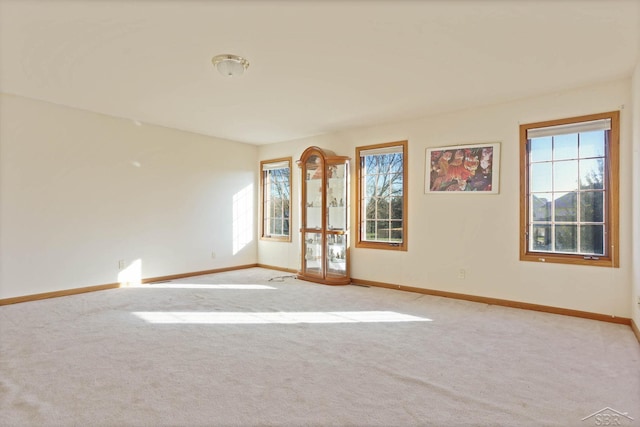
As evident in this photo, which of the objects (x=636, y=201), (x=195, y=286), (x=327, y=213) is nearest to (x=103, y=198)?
(x=195, y=286)

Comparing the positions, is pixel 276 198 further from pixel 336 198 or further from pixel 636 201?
pixel 636 201

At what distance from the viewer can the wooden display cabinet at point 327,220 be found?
219 inches

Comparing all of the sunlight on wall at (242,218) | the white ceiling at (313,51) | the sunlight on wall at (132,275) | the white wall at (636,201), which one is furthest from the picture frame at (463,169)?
the sunlight on wall at (132,275)

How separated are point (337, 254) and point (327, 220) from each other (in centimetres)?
56

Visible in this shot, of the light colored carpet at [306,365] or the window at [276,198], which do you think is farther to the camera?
the window at [276,198]

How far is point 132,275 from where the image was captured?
5242mm

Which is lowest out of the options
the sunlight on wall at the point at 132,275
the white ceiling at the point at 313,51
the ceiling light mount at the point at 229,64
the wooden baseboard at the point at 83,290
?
the wooden baseboard at the point at 83,290

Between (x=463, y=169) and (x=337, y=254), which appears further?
(x=337, y=254)

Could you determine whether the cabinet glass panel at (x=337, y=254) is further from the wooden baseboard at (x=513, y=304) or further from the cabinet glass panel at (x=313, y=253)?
the wooden baseboard at (x=513, y=304)

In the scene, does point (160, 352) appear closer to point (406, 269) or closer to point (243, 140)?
point (406, 269)

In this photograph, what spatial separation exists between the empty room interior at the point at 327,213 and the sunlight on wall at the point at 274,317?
0.04 metres

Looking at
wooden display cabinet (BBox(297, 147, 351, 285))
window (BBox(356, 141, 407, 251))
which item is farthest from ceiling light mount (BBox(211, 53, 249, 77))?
window (BBox(356, 141, 407, 251))

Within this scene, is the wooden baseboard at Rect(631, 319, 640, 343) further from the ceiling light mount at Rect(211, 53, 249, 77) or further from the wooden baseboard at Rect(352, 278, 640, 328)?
the ceiling light mount at Rect(211, 53, 249, 77)

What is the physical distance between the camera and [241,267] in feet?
22.3
